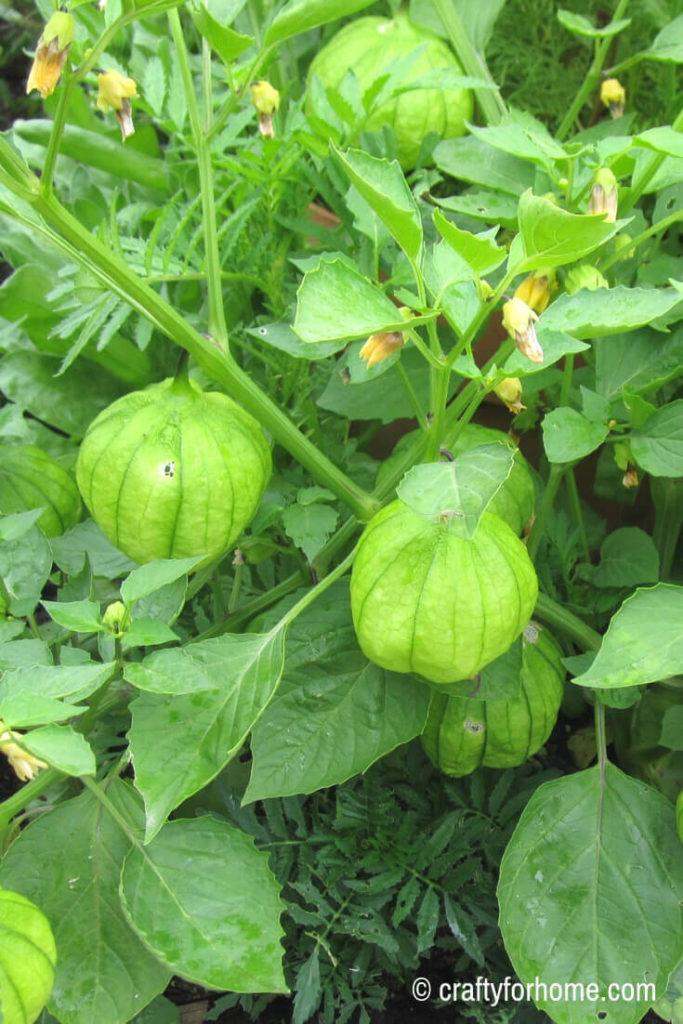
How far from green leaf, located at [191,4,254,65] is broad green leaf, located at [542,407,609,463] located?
347 millimetres

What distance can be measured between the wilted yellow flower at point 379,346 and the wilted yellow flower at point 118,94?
0.84 ft

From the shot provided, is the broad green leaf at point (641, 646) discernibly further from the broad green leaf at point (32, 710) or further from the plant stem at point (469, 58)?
the plant stem at point (469, 58)

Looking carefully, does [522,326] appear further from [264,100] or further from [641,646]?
[264,100]

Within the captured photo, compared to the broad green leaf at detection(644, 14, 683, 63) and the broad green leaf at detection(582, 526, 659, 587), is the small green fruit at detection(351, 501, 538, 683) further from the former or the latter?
the broad green leaf at detection(644, 14, 683, 63)

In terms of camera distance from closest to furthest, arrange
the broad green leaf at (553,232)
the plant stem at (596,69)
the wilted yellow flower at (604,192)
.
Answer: the broad green leaf at (553,232)
the wilted yellow flower at (604,192)
the plant stem at (596,69)

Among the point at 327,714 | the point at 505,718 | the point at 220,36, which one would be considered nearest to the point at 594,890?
the point at 505,718

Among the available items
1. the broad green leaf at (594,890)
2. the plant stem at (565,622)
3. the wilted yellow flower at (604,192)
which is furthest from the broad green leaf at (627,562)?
the wilted yellow flower at (604,192)

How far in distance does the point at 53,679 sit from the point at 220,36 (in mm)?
435

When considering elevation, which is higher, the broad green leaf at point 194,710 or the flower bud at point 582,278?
the flower bud at point 582,278

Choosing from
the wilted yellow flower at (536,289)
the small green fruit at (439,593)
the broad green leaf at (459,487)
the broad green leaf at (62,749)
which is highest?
the wilted yellow flower at (536,289)

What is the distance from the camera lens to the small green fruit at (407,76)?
107cm

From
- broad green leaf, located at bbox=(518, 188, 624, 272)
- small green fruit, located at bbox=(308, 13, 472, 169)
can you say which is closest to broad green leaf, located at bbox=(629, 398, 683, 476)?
broad green leaf, located at bbox=(518, 188, 624, 272)

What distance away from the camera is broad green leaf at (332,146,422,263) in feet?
1.68

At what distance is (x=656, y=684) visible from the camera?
0.96 m
